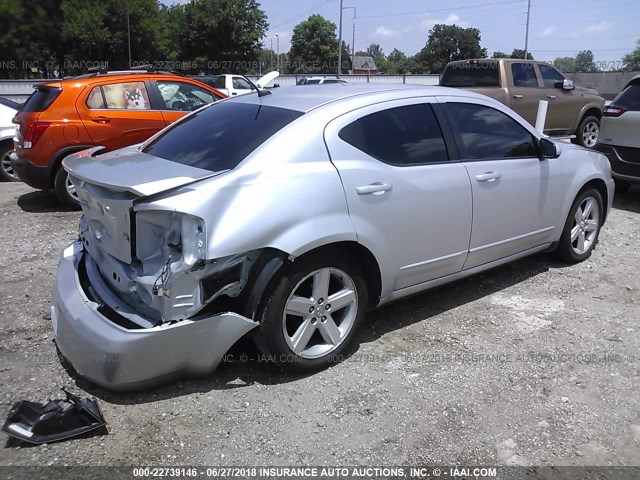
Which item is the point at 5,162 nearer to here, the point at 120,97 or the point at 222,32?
the point at 120,97

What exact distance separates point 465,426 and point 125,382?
176 cm

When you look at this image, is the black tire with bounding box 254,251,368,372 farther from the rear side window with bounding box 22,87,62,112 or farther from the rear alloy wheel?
the rear alloy wheel

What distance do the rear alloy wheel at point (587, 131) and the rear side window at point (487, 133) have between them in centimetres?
834

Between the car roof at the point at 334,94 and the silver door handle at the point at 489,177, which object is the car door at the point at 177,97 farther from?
the silver door handle at the point at 489,177

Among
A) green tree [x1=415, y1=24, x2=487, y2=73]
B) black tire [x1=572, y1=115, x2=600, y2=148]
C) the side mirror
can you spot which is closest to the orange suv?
the side mirror

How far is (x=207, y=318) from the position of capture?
283cm

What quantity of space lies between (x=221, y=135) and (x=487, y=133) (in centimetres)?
204

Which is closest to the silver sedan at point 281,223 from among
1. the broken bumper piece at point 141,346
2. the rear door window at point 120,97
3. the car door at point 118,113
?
the broken bumper piece at point 141,346

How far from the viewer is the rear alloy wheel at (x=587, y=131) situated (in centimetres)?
1178

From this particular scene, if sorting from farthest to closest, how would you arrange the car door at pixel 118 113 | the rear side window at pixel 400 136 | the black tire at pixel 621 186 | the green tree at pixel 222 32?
the green tree at pixel 222 32 < the black tire at pixel 621 186 < the car door at pixel 118 113 < the rear side window at pixel 400 136

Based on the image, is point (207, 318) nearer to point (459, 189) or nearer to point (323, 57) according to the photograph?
point (459, 189)

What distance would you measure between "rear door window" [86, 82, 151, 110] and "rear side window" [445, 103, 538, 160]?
16.1 feet

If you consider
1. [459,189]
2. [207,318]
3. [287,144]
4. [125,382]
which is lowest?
[125,382]

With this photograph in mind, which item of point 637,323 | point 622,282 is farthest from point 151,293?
point 622,282
